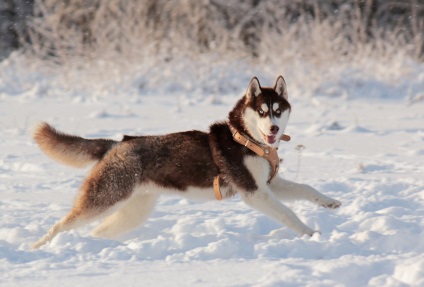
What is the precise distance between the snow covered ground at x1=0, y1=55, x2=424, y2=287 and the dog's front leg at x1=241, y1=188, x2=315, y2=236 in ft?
0.31

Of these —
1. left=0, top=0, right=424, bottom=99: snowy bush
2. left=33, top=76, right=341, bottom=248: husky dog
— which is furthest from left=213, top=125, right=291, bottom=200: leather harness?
left=0, top=0, right=424, bottom=99: snowy bush

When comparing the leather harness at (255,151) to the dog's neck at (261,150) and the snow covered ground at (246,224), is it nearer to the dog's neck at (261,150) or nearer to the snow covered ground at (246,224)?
the dog's neck at (261,150)

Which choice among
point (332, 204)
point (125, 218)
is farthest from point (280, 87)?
point (125, 218)

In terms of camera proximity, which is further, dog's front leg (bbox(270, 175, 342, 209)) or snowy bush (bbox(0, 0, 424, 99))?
snowy bush (bbox(0, 0, 424, 99))

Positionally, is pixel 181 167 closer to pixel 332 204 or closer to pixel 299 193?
pixel 299 193

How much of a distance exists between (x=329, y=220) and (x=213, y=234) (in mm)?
920

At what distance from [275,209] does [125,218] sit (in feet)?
3.58

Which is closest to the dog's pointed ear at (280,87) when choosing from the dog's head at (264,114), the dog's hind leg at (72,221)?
the dog's head at (264,114)

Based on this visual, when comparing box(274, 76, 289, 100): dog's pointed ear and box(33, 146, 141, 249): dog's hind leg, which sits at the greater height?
box(274, 76, 289, 100): dog's pointed ear

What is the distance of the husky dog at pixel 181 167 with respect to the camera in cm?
461

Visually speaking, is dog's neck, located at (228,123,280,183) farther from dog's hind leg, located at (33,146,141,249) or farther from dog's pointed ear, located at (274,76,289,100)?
dog's hind leg, located at (33,146,141,249)

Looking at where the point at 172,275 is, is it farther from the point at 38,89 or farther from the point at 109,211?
the point at 38,89

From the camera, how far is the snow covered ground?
3.47 meters

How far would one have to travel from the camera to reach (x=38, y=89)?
44.8 feet
